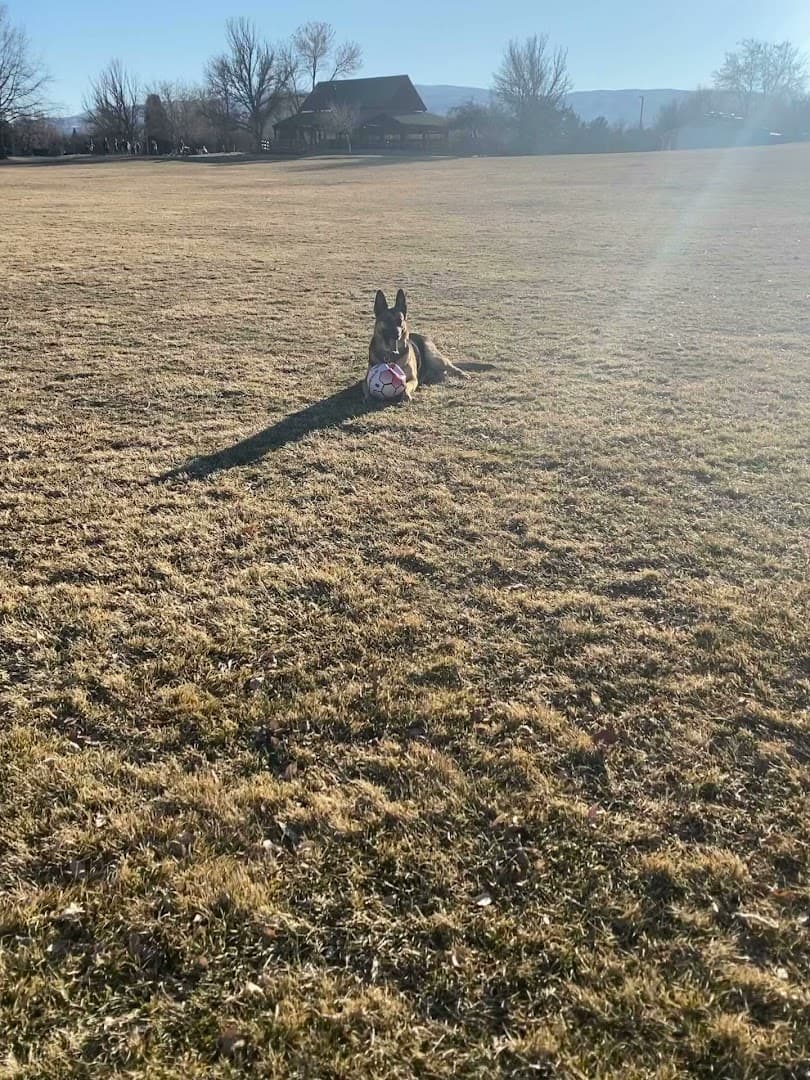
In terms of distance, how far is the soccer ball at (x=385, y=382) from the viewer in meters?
6.54

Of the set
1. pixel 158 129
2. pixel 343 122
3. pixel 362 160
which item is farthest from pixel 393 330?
pixel 158 129

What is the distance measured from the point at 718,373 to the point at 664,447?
2.60 meters

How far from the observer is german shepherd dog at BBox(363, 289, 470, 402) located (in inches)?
266

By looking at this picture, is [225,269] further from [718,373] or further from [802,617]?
[802,617]

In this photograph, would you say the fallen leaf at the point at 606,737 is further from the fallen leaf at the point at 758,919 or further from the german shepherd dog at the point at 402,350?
the german shepherd dog at the point at 402,350

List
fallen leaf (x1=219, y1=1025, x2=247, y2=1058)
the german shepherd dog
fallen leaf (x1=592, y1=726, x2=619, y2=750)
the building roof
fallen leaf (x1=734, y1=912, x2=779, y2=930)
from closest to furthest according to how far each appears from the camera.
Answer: fallen leaf (x1=219, y1=1025, x2=247, y2=1058)
fallen leaf (x1=734, y1=912, x2=779, y2=930)
fallen leaf (x1=592, y1=726, x2=619, y2=750)
the german shepherd dog
the building roof

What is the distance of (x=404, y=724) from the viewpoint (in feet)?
9.56

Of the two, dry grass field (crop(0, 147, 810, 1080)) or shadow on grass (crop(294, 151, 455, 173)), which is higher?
shadow on grass (crop(294, 151, 455, 173))

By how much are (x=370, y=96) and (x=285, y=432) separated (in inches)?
3341

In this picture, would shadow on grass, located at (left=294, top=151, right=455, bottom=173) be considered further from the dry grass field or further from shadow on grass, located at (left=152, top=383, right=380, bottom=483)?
the dry grass field

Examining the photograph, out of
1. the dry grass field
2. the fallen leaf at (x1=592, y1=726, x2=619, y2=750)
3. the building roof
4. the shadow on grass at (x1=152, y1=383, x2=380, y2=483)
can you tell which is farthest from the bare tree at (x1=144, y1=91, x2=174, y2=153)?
the fallen leaf at (x1=592, y1=726, x2=619, y2=750)

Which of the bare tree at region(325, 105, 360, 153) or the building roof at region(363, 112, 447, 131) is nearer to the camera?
the building roof at region(363, 112, 447, 131)

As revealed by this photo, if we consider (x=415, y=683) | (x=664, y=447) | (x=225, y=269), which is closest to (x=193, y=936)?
(x=415, y=683)

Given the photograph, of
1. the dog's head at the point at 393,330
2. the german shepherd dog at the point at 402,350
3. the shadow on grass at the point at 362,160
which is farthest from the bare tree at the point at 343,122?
the dog's head at the point at 393,330
